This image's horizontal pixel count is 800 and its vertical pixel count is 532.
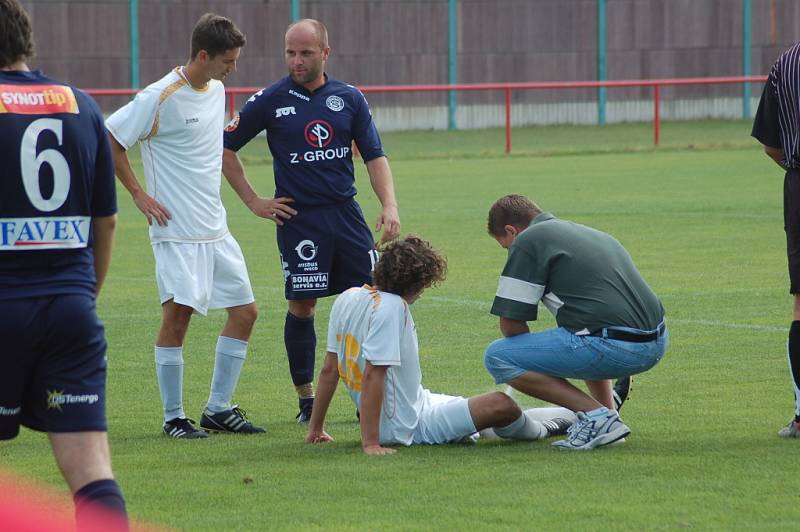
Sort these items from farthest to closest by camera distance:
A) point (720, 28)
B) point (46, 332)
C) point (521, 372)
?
point (720, 28) → point (521, 372) → point (46, 332)

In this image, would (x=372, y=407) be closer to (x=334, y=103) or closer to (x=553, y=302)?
(x=553, y=302)

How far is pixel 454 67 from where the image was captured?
133 ft

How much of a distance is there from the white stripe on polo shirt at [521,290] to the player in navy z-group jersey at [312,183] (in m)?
1.33

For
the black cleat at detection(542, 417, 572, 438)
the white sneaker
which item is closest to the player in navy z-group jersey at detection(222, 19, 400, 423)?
the black cleat at detection(542, 417, 572, 438)

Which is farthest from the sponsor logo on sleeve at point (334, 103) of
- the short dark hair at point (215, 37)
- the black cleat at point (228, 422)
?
the black cleat at point (228, 422)

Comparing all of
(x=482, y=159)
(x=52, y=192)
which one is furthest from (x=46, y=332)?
(x=482, y=159)

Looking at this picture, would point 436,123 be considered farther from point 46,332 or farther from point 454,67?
point 46,332

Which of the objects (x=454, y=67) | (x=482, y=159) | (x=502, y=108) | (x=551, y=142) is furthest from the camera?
(x=454, y=67)

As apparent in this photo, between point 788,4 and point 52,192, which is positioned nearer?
point 52,192

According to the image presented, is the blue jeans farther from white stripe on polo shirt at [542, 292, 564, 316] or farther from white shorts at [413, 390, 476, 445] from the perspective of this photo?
white shorts at [413, 390, 476, 445]

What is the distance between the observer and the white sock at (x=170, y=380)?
7.36 meters

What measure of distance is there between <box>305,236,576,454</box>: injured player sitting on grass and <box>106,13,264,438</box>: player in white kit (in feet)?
2.58

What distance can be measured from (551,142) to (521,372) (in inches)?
1107

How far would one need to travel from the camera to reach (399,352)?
22.1ft
